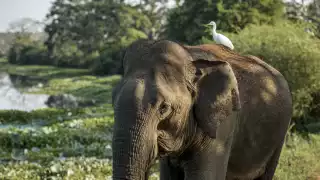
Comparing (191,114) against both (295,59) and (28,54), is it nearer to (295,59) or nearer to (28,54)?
(295,59)

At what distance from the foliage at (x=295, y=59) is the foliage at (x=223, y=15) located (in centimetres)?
893

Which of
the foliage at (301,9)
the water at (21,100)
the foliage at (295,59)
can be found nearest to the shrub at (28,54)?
the water at (21,100)

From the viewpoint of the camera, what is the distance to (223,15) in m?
26.8

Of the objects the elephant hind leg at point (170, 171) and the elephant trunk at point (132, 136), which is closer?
the elephant trunk at point (132, 136)

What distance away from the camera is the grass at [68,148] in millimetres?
8039

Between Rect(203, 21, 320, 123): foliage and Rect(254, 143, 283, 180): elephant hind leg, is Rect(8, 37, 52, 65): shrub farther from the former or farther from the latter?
Rect(254, 143, 283, 180): elephant hind leg

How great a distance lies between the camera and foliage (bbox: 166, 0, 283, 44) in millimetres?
26141

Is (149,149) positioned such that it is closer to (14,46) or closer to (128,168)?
(128,168)

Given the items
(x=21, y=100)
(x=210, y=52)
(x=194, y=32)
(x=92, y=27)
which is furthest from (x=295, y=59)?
(x=92, y=27)

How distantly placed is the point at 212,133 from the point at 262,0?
24.8 metres

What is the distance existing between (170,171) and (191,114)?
801mm

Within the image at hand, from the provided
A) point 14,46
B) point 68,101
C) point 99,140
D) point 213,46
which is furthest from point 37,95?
point 14,46

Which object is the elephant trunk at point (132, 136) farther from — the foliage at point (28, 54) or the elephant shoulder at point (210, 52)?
the foliage at point (28, 54)

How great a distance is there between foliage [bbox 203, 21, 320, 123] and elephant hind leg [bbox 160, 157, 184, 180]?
33.6 ft
